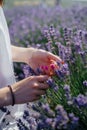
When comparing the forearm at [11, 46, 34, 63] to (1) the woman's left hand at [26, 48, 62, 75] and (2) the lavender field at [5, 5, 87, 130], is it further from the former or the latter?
(2) the lavender field at [5, 5, 87, 130]

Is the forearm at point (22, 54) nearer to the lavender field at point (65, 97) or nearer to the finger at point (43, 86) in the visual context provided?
the lavender field at point (65, 97)

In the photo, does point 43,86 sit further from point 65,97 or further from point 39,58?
point 39,58

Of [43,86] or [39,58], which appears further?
[39,58]

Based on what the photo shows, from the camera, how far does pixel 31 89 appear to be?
2135 millimetres

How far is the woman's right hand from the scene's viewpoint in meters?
2.13

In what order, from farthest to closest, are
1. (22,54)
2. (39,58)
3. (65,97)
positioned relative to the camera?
(22,54) → (39,58) → (65,97)

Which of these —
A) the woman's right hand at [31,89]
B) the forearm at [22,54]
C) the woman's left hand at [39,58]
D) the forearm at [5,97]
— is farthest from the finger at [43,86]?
the forearm at [22,54]

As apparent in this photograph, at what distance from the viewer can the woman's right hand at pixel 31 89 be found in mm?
2127

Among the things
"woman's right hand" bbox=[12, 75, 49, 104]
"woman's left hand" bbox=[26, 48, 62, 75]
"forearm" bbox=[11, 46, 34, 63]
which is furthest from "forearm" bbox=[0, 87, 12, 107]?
"forearm" bbox=[11, 46, 34, 63]

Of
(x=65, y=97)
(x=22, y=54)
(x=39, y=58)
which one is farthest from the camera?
(x=22, y=54)

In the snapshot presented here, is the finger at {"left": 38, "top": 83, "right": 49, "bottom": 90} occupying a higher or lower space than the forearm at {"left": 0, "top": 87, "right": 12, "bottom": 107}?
higher

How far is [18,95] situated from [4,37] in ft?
1.77

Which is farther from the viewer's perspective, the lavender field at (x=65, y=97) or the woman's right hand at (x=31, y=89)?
the woman's right hand at (x=31, y=89)

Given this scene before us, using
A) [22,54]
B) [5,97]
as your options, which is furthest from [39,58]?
[5,97]
